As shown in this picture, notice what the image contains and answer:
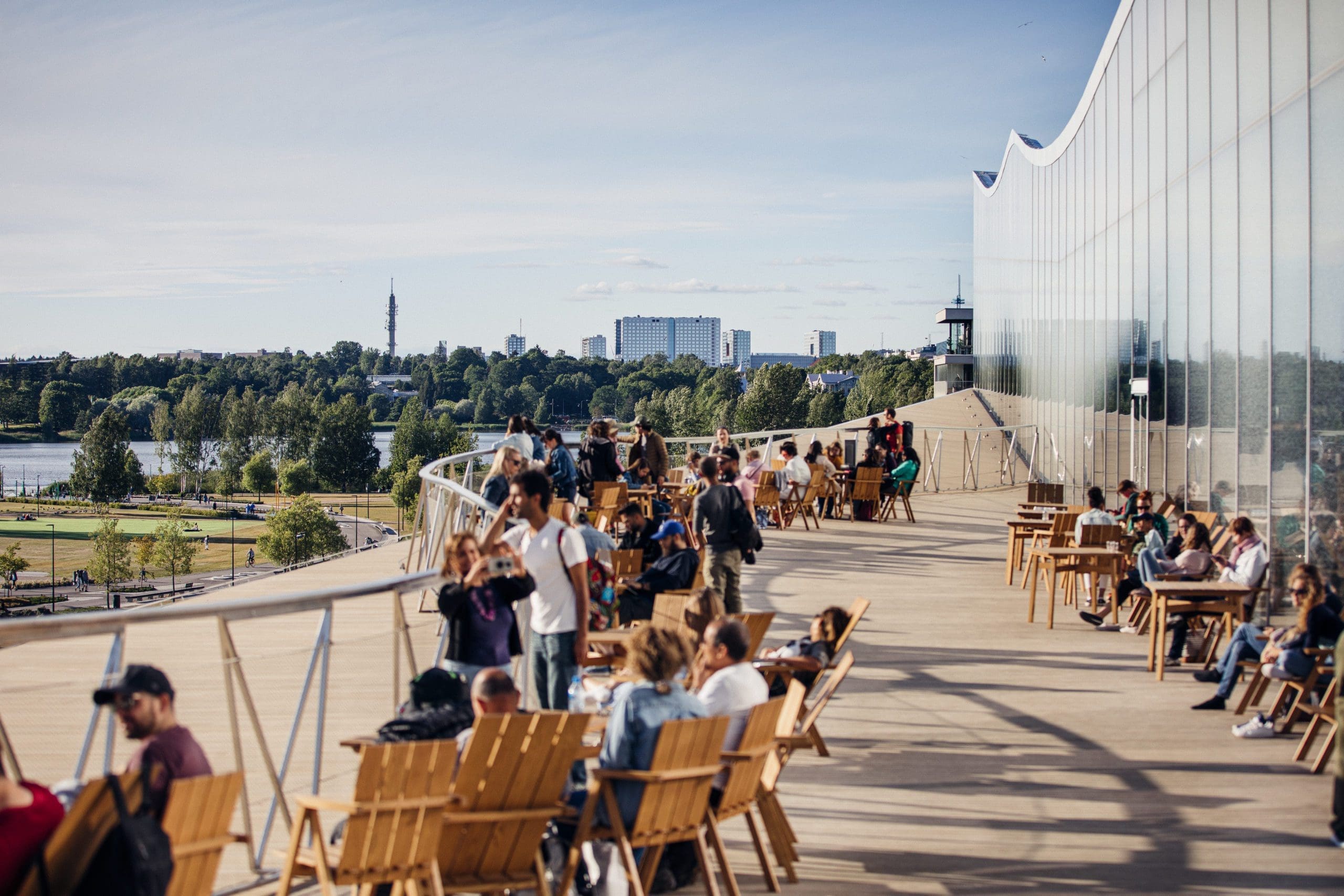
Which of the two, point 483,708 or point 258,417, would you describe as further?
point 258,417

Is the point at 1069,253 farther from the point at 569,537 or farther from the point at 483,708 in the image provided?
the point at 483,708

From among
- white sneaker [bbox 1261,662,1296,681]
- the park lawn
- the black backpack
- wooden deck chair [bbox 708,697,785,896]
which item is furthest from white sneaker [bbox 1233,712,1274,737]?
the park lawn

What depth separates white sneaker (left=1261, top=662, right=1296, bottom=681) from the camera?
7109 millimetres

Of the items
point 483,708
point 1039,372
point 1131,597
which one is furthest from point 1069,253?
point 483,708

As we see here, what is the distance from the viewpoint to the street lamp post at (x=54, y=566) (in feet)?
373

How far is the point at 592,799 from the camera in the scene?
4.46 m

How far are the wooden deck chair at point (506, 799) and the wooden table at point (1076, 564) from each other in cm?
739

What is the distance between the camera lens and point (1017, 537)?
13500 millimetres

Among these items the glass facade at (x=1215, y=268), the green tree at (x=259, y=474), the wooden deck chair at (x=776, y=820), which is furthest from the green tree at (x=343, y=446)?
the wooden deck chair at (x=776, y=820)

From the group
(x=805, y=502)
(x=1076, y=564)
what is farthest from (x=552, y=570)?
(x=805, y=502)

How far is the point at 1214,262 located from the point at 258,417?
17391 cm

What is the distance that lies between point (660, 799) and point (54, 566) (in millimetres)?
132613

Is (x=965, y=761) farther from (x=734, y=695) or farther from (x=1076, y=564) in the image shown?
(x=1076, y=564)

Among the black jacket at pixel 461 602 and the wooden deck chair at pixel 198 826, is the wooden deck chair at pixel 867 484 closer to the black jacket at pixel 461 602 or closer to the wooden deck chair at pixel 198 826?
the black jacket at pixel 461 602
